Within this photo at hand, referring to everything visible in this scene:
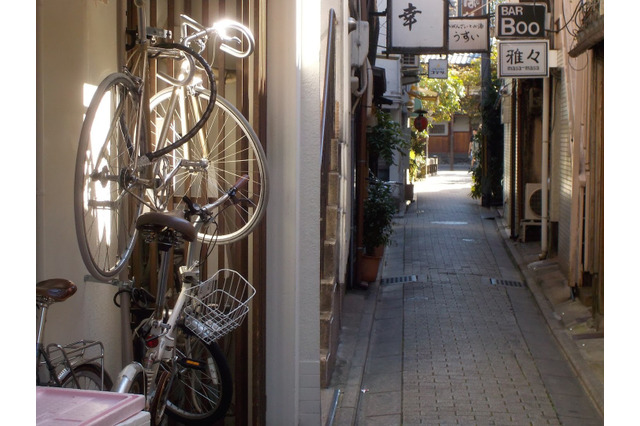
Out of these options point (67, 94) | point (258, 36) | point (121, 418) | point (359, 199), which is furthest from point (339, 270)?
point (121, 418)

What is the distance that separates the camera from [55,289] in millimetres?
3693

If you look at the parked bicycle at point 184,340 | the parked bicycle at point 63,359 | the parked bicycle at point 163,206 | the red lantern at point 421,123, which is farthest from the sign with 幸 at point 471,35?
the parked bicycle at point 63,359

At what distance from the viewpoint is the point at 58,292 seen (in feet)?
12.1

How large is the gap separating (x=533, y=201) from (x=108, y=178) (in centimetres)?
1469

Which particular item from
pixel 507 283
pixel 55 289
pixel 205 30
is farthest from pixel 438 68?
pixel 55 289

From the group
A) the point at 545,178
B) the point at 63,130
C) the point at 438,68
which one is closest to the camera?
the point at 63,130

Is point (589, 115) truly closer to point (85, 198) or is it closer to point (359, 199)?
point (359, 199)

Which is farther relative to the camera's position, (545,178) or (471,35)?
(471,35)

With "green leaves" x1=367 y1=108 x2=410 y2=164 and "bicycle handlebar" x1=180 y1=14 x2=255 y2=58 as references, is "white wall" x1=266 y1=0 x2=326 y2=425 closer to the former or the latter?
"bicycle handlebar" x1=180 y1=14 x2=255 y2=58

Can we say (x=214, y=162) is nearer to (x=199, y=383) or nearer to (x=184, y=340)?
(x=184, y=340)

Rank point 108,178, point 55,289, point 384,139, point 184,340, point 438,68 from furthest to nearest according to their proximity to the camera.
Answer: point 438,68
point 384,139
point 184,340
point 108,178
point 55,289

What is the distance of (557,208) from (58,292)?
13197mm

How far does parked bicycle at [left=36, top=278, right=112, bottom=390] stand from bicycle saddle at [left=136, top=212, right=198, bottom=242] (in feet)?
1.99

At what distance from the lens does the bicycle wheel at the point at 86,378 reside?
401cm
